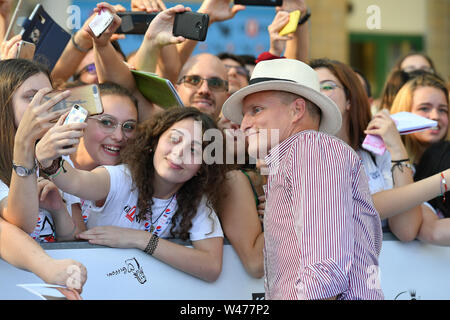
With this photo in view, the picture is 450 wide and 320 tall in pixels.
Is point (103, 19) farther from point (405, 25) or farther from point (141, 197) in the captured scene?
point (405, 25)

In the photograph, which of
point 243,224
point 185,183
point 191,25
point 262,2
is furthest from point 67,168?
point 262,2

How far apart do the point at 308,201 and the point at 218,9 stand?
2.25 meters

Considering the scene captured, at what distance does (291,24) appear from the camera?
3.77 m

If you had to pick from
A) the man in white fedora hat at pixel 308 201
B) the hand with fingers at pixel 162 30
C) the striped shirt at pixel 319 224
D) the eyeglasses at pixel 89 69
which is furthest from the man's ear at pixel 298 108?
the eyeglasses at pixel 89 69

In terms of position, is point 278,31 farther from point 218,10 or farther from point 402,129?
point 402,129

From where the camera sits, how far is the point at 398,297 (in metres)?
3.28

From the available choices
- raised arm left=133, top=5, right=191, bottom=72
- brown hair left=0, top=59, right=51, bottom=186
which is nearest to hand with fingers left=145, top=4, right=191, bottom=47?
raised arm left=133, top=5, right=191, bottom=72

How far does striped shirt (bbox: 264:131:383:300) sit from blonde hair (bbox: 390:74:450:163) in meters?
1.92

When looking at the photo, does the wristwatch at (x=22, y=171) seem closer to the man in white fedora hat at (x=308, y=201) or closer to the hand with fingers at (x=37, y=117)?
the hand with fingers at (x=37, y=117)

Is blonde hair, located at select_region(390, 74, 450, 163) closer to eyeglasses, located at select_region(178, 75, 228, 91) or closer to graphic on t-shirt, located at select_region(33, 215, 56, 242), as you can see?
eyeglasses, located at select_region(178, 75, 228, 91)

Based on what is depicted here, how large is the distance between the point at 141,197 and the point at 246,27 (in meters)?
4.36

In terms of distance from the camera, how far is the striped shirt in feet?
6.75

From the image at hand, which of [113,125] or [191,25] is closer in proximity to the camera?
[191,25]

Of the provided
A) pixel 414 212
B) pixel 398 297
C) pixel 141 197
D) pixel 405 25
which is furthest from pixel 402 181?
pixel 405 25
